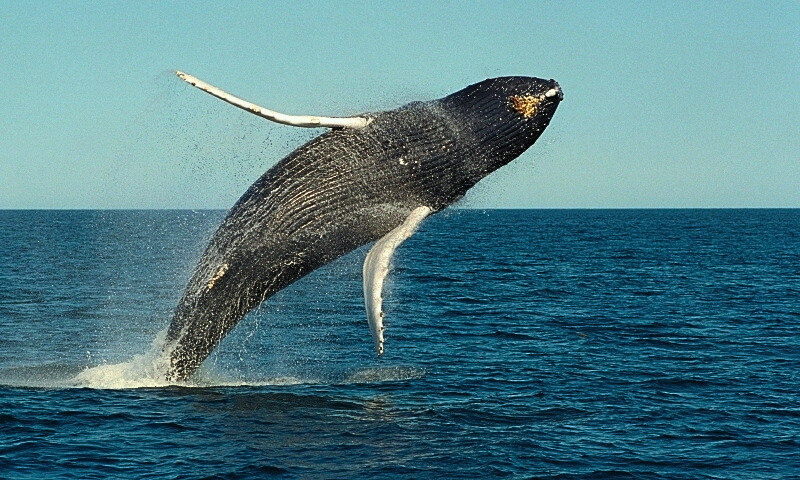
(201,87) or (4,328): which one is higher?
(201,87)

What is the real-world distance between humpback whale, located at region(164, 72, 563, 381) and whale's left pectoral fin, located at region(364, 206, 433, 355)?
16mm

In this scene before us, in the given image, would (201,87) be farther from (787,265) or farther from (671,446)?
(787,265)

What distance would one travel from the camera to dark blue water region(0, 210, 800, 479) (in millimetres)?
14242

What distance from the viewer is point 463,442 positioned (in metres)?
15.0

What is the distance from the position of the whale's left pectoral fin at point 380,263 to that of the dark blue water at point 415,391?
1.77 m

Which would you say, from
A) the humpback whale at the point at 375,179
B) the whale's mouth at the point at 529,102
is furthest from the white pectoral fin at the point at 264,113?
the whale's mouth at the point at 529,102

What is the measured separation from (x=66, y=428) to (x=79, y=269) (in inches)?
1488

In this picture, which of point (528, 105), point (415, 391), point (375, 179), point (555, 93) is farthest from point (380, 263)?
point (415, 391)

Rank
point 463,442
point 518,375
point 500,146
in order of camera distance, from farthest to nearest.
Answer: point 518,375 < point 463,442 < point 500,146

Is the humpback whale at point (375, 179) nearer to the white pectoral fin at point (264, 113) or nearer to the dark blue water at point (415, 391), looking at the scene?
the white pectoral fin at point (264, 113)

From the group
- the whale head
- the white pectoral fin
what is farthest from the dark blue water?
the white pectoral fin

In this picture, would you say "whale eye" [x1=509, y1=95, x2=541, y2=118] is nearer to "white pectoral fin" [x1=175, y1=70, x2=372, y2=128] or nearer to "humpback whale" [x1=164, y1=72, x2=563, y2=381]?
"humpback whale" [x1=164, y1=72, x2=563, y2=381]

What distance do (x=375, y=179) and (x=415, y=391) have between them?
20.1 feet

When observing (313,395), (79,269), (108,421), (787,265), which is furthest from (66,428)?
(787,265)
